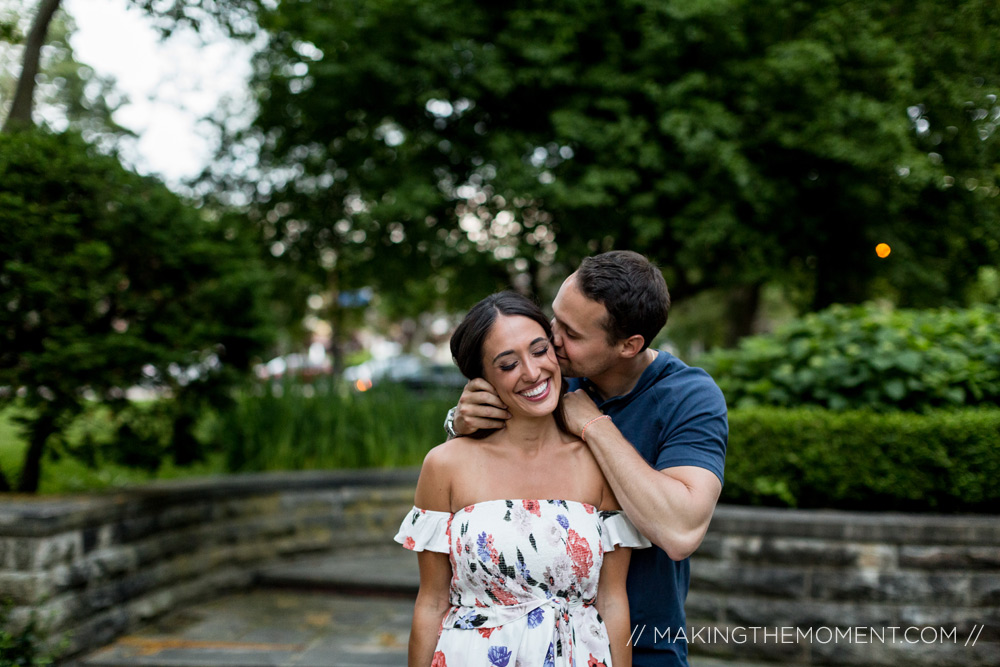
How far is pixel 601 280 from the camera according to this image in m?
2.18

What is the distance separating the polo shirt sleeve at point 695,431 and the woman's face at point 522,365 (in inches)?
13.2

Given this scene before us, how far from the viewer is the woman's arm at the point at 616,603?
210cm

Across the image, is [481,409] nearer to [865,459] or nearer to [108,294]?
[865,459]

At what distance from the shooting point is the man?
2080 millimetres

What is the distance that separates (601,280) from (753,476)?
2.95 metres

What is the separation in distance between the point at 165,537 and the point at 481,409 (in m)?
3.82

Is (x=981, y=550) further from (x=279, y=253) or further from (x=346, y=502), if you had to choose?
(x=279, y=253)

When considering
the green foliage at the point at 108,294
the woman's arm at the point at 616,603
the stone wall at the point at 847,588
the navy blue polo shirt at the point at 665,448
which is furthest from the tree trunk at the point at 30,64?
the stone wall at the point at 847,588

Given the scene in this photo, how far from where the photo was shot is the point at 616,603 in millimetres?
2141

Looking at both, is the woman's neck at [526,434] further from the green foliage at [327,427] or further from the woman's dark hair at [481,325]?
the green foliage at [327,427]

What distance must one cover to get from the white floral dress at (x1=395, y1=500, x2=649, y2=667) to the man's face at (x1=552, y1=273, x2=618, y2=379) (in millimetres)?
395

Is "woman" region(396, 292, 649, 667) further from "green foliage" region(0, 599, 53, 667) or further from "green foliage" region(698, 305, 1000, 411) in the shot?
"green foliage" region(698, 305, 1000, 411)

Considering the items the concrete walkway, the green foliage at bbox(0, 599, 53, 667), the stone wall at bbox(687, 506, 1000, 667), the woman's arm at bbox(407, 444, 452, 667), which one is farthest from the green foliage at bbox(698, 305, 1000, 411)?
the green foliage at bbox(0, 599, 53, 667)

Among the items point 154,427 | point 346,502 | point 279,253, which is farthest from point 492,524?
point 279,253
